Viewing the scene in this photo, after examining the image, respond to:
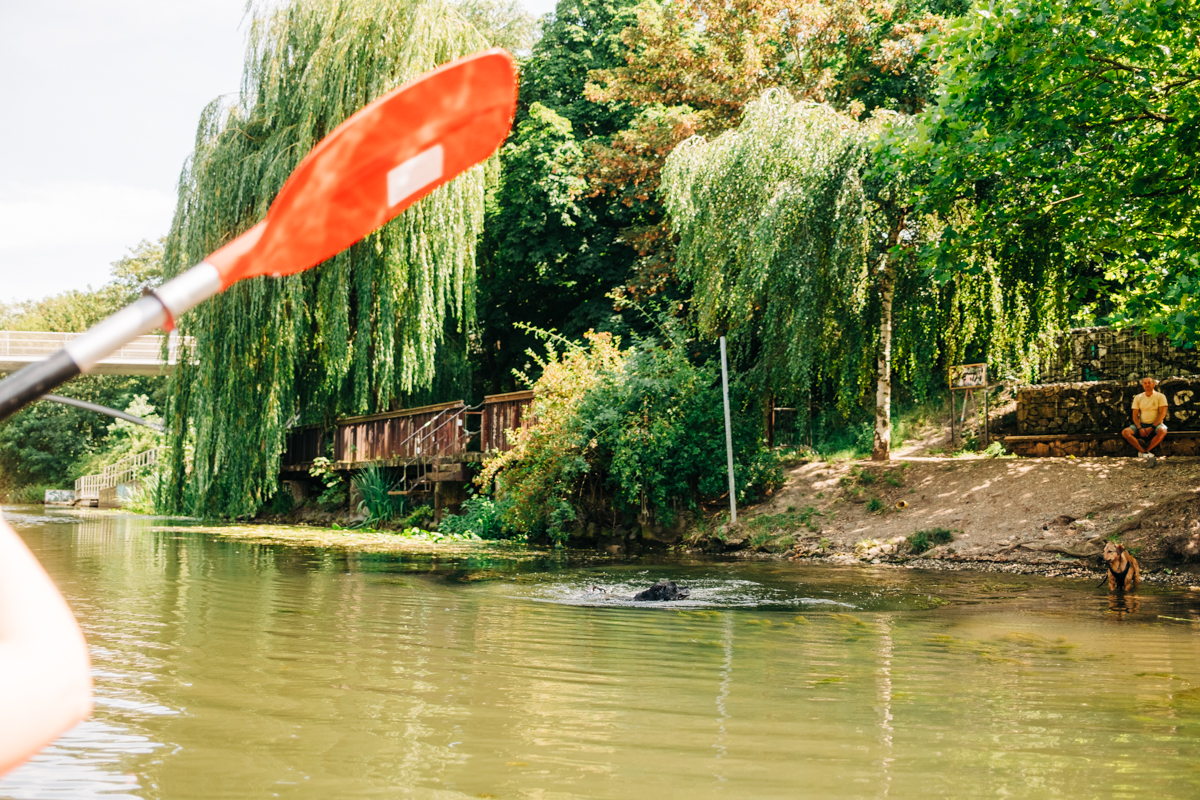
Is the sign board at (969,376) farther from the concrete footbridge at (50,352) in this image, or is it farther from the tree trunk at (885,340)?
the concrete footbridge at (50,352)

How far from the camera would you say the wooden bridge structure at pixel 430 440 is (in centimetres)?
1844

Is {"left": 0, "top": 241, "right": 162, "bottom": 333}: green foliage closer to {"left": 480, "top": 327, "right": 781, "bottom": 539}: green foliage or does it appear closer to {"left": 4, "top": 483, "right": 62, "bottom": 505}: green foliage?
{"left": 4, "top": 483, "right": 62, "bottom": 505}: green foliage

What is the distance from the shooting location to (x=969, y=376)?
52.7 ft

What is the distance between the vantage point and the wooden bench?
46.4 ft

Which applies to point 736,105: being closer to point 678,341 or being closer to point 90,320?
point 678,341

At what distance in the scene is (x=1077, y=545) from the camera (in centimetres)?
1168

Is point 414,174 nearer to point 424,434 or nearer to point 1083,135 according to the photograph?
point 1083,135

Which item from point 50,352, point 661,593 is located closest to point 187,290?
point 661,593

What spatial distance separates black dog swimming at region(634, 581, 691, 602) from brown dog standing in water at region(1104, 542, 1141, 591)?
4077 mm

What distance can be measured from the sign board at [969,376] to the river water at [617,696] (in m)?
7.33

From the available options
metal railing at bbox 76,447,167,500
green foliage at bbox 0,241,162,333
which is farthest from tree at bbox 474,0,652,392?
green foliage at bbox 0,241,162,333

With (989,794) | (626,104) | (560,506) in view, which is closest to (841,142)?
(560,506)

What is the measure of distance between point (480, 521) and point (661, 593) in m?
9.11

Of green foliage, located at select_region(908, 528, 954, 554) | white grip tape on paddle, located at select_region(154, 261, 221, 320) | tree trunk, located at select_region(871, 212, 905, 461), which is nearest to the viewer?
white grip tape on paddle, located at select_region(154, 261, 221, 320)
